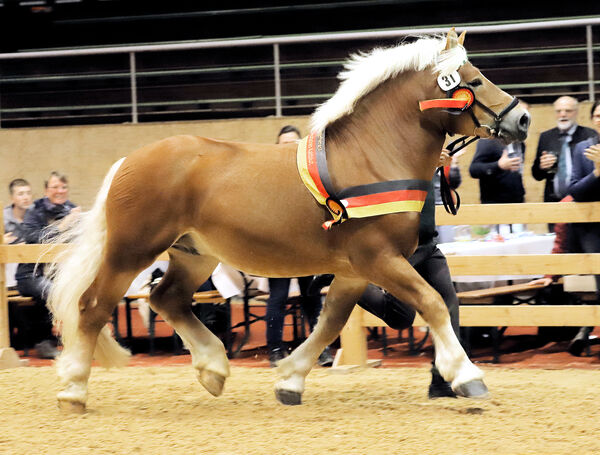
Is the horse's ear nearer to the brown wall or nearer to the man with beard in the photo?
the man with beard

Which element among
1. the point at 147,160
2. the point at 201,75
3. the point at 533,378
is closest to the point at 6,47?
the point at 201,75

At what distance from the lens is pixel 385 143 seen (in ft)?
14.8

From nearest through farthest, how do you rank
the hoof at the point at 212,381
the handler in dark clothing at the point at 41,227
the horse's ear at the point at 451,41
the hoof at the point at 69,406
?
1. the horse's ear at the point at 451,41
2. the hoof at the point at 69,406
3. the hoof at the point at 212,381
4. the handler in dark clothing at the point at 41,227

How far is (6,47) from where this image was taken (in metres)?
13.0

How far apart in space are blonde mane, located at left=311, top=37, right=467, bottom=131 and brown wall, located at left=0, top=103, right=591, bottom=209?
5343mm

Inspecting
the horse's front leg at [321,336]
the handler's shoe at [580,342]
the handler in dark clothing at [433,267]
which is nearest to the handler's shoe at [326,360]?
the horse's front leg at [321,336]

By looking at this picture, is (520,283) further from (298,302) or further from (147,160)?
(147,160)

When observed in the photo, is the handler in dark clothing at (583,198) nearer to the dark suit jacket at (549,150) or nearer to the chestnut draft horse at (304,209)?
the dark suit jacket at (549,150)

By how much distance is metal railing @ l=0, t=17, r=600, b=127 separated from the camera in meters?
10.4

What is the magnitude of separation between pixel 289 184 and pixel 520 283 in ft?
13.0

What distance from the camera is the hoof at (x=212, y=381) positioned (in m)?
5.00

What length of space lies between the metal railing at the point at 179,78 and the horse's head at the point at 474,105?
560 cm

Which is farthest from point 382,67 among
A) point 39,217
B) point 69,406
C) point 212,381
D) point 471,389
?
point 39,217

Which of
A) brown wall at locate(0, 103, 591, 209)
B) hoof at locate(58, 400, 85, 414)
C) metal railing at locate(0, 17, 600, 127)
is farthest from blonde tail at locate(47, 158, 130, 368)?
metal railing at locate(0, 17, 600, 127)
